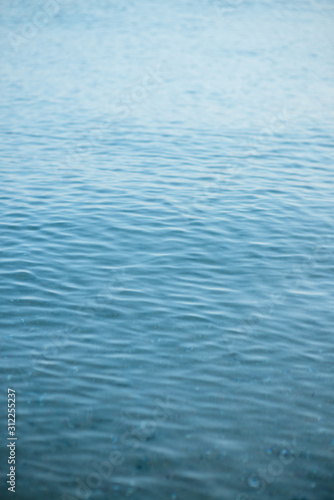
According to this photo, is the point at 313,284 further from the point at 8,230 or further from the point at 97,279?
the point at 8,230

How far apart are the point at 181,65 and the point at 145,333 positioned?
2886 cm

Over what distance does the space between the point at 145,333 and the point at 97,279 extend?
8.18 ft

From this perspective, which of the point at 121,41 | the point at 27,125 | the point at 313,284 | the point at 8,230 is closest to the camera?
the point at 313,284

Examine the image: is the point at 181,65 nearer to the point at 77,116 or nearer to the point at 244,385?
the point at 77,116

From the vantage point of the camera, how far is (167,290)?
12.7 m

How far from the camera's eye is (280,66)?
3656cm

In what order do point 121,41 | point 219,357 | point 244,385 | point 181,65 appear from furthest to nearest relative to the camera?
point 121,41 < point 181,65 < point 219,357 < point 244,385

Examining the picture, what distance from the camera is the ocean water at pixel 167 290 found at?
26.9ft

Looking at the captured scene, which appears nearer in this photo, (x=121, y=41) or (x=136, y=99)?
(x=136, y=99)

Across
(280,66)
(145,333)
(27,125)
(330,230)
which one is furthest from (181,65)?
(145,333)

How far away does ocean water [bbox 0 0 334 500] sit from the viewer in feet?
26.9

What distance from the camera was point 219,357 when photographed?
10.5 m

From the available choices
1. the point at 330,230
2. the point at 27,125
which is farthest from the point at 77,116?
the point at 330,230

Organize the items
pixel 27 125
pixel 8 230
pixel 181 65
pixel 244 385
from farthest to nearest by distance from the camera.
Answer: pixel 181 65 < pixel 27 125 < pixel 8 230 < pixel 244 385
